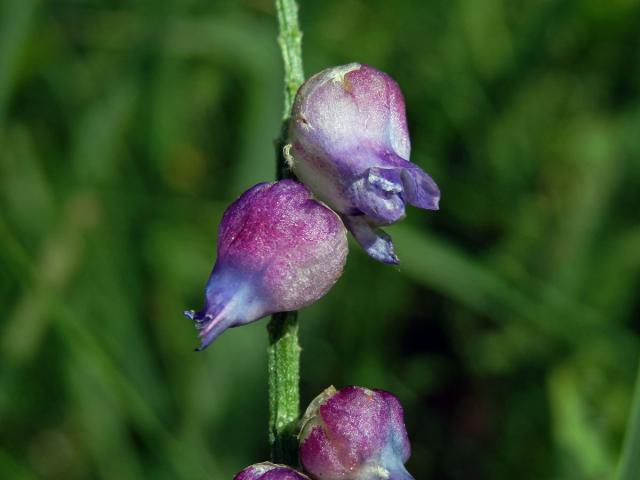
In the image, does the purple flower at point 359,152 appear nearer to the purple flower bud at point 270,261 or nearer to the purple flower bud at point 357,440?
the purple flower bud at point 270,261

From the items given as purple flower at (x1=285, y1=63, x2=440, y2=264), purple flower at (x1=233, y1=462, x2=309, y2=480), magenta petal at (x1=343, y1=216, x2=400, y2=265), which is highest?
purple flower at (x1=285, y1=63, x2=440, y2=264)

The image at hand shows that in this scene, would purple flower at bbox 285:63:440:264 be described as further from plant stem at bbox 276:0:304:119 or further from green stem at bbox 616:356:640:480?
green stem at bbox 616:356:640:480

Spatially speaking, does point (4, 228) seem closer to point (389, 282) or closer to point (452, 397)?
point (389, 282)

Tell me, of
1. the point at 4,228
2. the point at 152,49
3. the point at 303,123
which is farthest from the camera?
the point at 152,49

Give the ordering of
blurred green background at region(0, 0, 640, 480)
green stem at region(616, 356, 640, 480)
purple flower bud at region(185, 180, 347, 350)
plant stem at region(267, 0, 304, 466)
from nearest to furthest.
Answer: purple flower bud at region(185, 180, 347, 350), plant stem at region(267, 0, 304, 466), green stem at region(616, 356, 640, 480), blurred green background at region(0, 0, 640, 480)

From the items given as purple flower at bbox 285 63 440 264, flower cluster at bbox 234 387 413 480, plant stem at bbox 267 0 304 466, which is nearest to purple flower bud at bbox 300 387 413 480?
flower cluster at bbox 234 387 413 480

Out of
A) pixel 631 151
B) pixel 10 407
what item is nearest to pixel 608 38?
pixel 631 151
